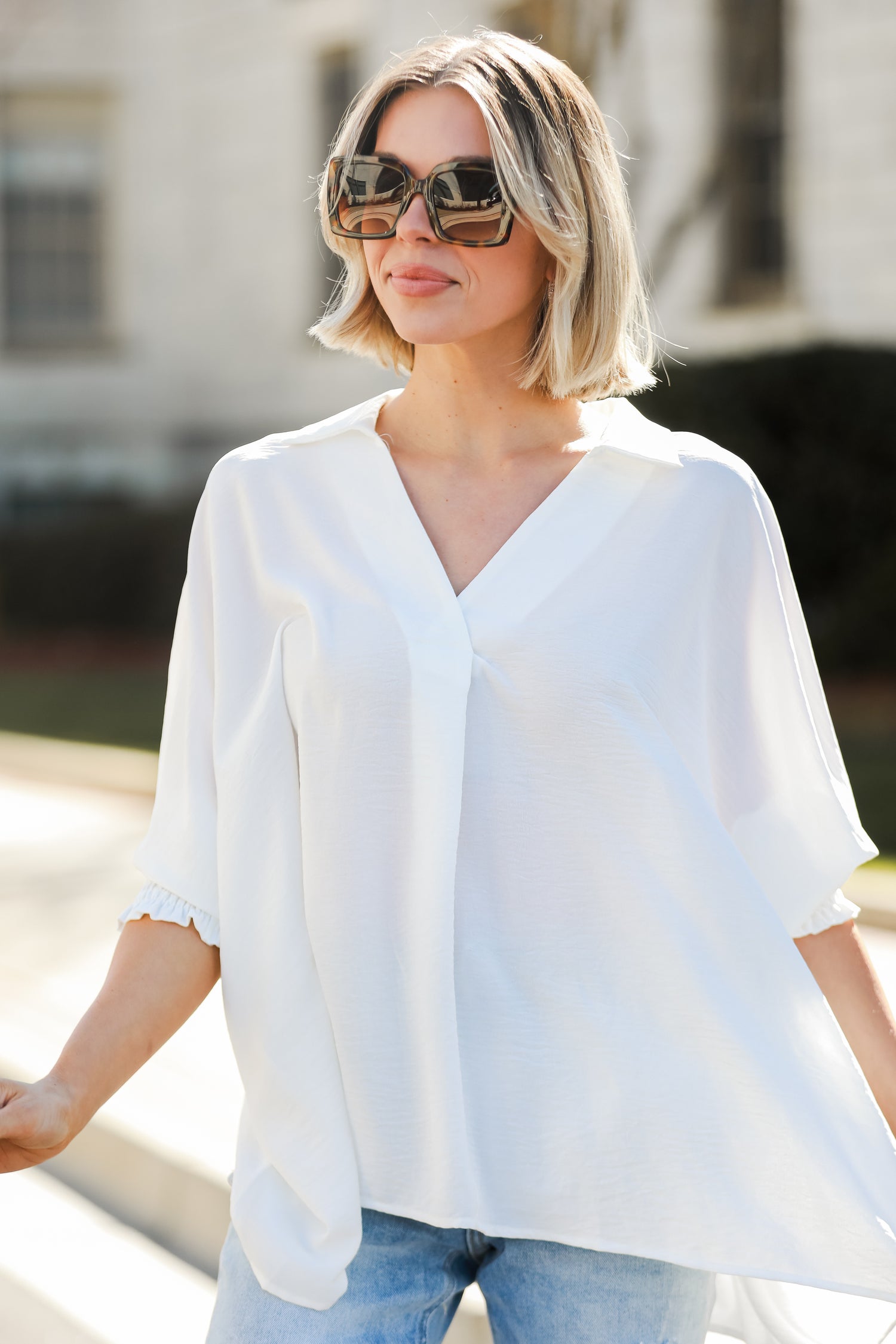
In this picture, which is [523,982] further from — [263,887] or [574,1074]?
[263,887]

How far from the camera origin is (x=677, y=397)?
928 cm

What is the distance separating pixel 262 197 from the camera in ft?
52.0

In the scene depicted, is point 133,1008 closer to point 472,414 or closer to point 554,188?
point 472,414

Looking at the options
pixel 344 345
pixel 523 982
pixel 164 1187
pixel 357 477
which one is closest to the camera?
pixel 523 982

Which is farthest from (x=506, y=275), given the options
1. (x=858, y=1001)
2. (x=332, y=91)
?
(x=332, y=91)

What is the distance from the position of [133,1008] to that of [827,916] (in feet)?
2.72

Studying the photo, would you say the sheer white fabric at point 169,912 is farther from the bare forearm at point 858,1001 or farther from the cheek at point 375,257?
the cheek at point 375,257

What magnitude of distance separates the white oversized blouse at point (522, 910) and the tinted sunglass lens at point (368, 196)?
368mm

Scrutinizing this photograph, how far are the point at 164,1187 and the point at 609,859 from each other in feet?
6.46

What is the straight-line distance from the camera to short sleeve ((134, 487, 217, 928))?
5.96 ft

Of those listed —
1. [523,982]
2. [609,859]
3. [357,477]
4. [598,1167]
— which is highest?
[357,477]

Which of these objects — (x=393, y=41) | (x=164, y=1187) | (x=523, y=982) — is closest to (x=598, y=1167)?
(x=523, y=982)

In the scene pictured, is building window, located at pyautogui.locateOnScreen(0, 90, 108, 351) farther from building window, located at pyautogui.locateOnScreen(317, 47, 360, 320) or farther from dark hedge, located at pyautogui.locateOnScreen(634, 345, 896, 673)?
dark hedge, located at pyautogui.locateOnScreen(634, 345, 896, 673)

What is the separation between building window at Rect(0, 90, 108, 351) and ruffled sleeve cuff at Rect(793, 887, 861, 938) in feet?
54.7
